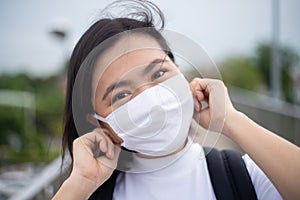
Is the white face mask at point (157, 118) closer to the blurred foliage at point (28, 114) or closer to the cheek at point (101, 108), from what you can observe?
the cheek at point (101, 108)

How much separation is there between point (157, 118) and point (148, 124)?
0.10 feet

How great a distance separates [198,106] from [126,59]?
0.24 metres

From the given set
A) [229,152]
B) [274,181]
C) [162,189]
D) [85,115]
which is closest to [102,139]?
[85,115]

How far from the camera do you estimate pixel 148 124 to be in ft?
3.53

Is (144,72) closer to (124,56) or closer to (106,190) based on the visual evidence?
(124,56)

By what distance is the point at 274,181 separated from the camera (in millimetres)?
1034

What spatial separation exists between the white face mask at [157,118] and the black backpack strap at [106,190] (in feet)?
0.44

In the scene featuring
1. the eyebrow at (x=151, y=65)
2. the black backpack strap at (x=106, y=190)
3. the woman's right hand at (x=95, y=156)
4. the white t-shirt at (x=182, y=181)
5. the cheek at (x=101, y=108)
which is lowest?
the black backpack strap at (x=106, y=190)

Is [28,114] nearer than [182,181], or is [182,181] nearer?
[182,181]

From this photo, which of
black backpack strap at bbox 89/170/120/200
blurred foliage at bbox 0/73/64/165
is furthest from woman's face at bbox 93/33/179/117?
blurred foliage at bbox 0/73/64/165

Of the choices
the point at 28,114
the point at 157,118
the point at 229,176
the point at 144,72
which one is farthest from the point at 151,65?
the point at 28,114

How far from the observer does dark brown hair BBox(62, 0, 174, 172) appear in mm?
1138

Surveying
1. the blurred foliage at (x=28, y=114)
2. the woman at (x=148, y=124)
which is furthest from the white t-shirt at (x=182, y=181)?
the blurred foliage at (x=28, y=114)

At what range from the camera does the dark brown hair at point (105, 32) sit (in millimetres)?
1138
